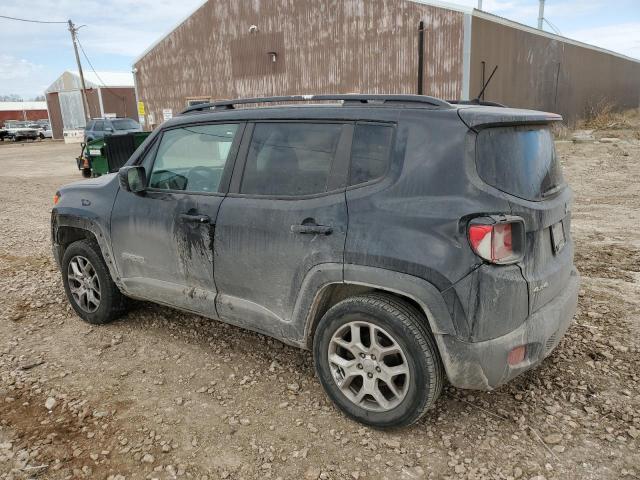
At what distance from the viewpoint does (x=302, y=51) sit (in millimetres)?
19094

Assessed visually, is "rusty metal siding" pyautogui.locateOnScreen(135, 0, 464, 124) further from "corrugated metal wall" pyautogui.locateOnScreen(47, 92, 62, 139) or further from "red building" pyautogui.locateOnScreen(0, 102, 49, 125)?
"red building" pyautogui.locateOnScreen(0, 102, 49, 125)

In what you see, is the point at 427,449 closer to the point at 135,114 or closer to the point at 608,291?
the point at 608,291

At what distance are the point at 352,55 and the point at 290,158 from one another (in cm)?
1608

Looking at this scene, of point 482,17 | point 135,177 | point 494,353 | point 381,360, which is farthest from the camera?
point 482,17

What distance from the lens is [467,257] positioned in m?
2.37

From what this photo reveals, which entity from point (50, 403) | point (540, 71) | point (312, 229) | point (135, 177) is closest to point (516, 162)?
point (312, 229)

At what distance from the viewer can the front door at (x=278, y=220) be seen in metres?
2.79

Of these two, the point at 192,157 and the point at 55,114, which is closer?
the point at 192,157

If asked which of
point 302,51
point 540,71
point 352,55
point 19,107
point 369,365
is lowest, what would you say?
point 369,365

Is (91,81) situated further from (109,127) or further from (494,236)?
(494,236)

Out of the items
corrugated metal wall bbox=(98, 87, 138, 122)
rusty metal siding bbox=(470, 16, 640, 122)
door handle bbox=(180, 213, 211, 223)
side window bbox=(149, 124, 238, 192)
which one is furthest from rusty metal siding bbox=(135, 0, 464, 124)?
corrugated metal wall bbox=(98, 87, 138, 122)

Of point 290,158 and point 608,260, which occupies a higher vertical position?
point 290,158

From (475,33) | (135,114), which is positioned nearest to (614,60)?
(475,33)

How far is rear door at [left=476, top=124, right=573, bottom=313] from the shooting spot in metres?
2.48
